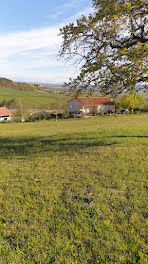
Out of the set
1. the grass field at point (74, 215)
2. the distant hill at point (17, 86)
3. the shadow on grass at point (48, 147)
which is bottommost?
the grass field at point (74, 215)

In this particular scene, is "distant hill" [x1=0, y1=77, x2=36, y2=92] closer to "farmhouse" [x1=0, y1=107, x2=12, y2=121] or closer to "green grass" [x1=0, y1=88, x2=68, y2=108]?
"green grass" [x1=0, y1=88, x2=68, y2=108]

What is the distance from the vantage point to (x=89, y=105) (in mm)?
63281

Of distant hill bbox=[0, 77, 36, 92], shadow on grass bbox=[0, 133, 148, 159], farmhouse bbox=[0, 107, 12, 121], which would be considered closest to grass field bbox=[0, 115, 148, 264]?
shadow on grass bbox=[0, 133, 148, 159]

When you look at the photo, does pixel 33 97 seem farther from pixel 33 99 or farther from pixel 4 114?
pixel 4 114

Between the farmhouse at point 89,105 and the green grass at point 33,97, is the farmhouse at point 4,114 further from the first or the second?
the farmhouse at point 89,105

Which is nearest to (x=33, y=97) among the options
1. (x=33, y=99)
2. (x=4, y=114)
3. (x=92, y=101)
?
(x=33, y=99)

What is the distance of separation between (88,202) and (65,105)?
190 feet

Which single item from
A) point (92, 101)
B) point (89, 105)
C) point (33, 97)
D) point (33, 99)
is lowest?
point (89, 105)

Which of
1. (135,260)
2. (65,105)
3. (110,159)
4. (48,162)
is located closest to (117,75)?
(110,159)

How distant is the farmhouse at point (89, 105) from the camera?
63.0 meters

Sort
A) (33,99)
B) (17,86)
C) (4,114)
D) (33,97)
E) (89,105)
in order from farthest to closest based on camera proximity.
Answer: (17,86) < (33,97) < (33,99) < (4,114) < (89,105)

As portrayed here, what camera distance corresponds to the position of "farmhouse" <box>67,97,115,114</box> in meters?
63.0

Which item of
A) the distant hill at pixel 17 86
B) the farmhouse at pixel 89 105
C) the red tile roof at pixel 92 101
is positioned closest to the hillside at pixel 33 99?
the distant hill at pixel 17 86

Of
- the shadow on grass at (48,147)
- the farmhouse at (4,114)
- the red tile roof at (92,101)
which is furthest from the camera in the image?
the farmhouse at (4,114)
